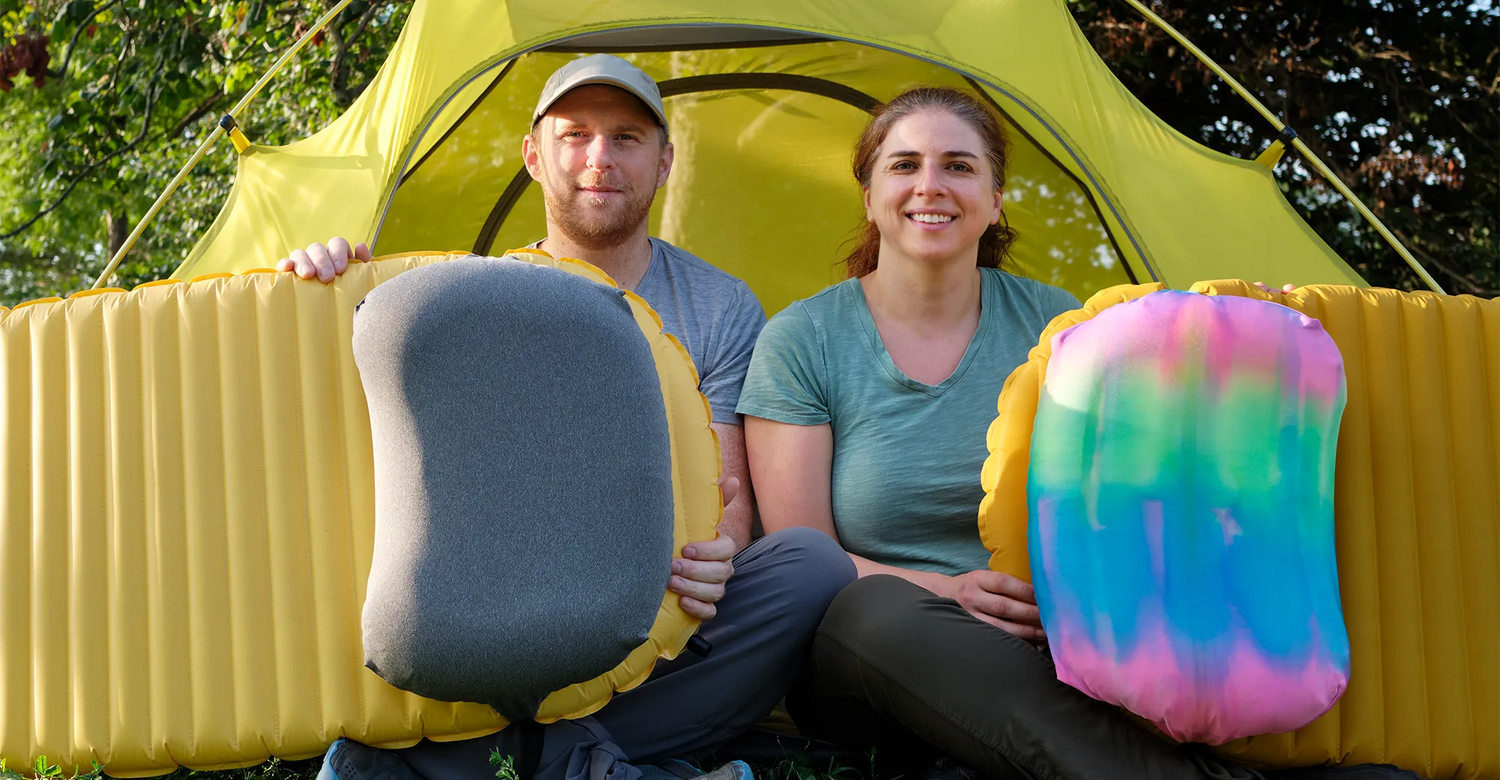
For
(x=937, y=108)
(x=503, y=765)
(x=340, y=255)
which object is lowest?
(x=503, y=765)

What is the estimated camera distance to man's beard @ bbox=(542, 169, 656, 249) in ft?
7.46

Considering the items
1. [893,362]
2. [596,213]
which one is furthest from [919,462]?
[596,213]

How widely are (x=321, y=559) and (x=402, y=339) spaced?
0.31 metres

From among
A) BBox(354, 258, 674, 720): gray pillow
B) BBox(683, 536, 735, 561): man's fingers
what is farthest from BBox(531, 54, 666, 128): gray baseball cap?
BBox(683, 536, 735, 561): man's fingers

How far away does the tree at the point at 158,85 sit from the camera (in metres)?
4.29

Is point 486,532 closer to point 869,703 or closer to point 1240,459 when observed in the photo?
point 869,703

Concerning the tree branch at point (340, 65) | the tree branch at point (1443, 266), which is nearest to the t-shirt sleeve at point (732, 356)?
the tree branch at point (340, 65)

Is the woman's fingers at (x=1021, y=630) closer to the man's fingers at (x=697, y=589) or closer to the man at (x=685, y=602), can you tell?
the man at (x=685, y=602)

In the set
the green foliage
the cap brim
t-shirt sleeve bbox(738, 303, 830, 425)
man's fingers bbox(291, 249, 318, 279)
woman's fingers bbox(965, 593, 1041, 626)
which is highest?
the cap brim

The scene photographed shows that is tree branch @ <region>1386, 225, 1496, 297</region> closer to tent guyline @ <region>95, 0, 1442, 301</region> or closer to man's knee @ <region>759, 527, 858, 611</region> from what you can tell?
tent guyline @ <region>95, 0, 1442, 301</region>

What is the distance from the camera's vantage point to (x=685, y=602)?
58.2 inches

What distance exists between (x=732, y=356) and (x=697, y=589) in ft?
2.60

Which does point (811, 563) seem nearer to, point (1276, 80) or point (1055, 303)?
point (1055, 303)

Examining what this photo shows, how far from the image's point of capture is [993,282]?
6.98 ft
